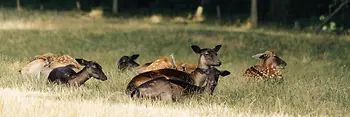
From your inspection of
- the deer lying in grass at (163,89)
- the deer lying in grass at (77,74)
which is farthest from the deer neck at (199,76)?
the deer lying in grass at (77,74)

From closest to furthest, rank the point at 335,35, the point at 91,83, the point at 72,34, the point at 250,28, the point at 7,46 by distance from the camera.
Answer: the point at 91,83 < the point at 7,46 < the point at 72,34 < the point at 335,35 < the point at 250,28

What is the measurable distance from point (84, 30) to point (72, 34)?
1.13 metres

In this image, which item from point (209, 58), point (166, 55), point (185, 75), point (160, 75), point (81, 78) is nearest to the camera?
point (160, 75)

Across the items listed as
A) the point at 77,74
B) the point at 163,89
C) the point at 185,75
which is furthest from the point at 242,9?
the point at 163,89

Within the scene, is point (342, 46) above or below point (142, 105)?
below

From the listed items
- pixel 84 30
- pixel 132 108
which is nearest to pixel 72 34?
pixel 84 30

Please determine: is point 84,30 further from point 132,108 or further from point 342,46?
point 132,108

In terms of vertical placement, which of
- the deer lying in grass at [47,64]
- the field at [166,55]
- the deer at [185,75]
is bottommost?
the field at [166,55]

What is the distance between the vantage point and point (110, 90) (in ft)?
36.3

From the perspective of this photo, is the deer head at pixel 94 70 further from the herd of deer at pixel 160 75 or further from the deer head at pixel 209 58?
the deer head at pixel 209 58

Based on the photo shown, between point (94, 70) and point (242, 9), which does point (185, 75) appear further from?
point (242, 9)

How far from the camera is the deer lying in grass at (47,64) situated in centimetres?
1227

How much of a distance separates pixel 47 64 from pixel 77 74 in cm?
A: 168

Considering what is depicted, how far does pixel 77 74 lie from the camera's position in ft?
36.1
